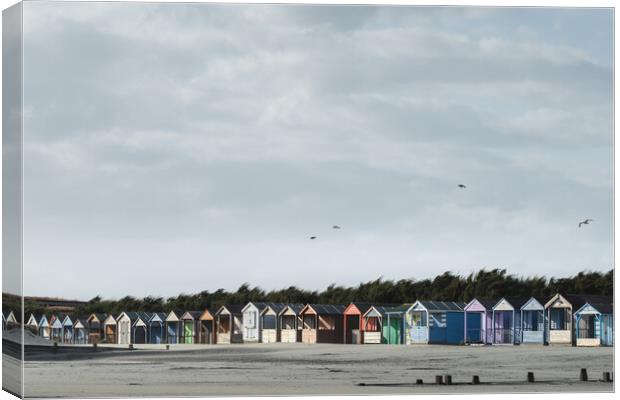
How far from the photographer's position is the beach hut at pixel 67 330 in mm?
25000

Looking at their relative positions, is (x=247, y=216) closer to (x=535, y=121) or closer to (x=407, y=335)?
(x=407, y=335)

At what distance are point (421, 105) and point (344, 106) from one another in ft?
5.03

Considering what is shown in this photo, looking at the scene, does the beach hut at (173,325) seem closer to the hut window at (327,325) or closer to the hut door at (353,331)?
the hut window at (327,325)

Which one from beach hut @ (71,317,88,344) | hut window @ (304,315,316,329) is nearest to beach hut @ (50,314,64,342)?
beach hut @ (71,317,88,344)

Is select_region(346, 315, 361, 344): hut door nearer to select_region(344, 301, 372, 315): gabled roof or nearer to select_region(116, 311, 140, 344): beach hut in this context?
select_region(344, 301, 372, 315): gabled roof

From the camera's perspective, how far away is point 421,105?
26.2 meters

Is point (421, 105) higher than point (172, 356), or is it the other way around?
point (421, 105)

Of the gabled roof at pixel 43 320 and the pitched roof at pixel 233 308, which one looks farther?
the pitched roof at pixel 233 308

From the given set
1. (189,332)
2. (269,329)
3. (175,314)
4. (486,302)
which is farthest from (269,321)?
(486,302)

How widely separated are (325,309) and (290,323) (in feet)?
2.91

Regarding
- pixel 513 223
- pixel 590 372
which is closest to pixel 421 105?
pixel 513 223

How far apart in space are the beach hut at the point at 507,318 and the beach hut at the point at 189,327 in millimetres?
5822

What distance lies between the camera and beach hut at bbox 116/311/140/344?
25625 millimetres

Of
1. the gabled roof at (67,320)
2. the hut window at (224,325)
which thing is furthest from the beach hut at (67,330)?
the hut window at (224,325)
